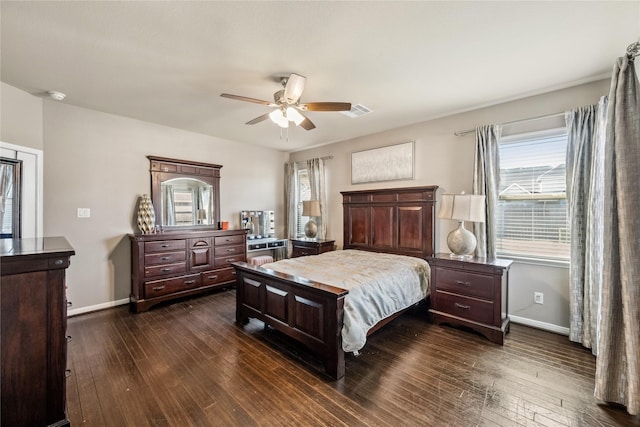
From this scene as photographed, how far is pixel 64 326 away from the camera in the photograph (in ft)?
5.02

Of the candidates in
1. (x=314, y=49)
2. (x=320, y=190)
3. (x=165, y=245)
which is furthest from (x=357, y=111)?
(x=165, y=245)

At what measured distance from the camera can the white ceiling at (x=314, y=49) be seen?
177cm

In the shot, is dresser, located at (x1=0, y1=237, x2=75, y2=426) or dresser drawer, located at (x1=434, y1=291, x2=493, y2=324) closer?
dresser, located at (x1=0, y1=237, x2=75, y2=426)

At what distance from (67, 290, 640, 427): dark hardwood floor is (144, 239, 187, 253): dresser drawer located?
105 centimetres

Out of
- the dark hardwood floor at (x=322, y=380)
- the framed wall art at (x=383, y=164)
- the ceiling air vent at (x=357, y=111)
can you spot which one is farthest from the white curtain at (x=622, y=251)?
the framed wall art at (x=383, y=164)

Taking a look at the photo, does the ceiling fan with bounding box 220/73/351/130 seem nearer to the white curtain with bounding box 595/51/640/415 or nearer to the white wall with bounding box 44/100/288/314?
the white curtain with bounding box 595/51/640/415

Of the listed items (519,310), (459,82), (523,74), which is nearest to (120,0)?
(459,82)

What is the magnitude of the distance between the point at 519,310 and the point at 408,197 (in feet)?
6.33

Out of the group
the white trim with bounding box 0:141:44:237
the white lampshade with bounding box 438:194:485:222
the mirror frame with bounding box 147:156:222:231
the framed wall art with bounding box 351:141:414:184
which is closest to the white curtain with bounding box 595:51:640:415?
the white lampshade with bounding box 438:194:485:222

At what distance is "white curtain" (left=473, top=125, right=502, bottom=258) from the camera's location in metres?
3.19

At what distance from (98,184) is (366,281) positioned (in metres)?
3.80

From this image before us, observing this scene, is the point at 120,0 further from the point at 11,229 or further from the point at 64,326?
the point at 11,229

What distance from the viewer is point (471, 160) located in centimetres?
349

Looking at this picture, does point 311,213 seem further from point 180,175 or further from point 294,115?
point 294,115
